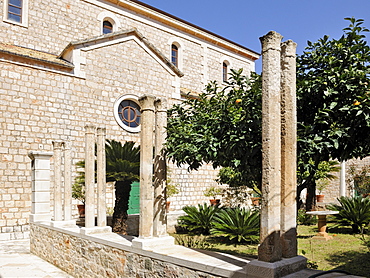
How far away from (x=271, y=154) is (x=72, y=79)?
33.4 feet

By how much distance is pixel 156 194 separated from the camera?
527 centimetres

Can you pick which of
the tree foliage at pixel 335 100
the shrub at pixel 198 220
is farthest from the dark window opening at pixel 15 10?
the tree foliage at pixel 335 100

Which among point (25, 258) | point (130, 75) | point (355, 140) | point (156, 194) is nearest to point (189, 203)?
point (130, 75)

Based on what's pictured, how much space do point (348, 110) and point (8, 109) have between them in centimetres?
996

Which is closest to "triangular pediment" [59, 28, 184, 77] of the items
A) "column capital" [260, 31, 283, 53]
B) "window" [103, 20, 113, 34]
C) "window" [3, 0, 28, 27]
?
"window" [3, 0, 28, 27]


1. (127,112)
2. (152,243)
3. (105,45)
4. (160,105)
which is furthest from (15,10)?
(152,243)

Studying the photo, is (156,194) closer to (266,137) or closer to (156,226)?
(156,226)

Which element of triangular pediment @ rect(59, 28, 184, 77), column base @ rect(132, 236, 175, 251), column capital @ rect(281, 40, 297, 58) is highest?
triangular pediment @ rect(59, 28, 184, 77)

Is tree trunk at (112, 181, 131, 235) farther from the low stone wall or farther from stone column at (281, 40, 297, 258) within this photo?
stone column at (281, 40, 297, 258)

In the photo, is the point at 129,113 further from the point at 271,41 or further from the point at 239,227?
the point at 271,41

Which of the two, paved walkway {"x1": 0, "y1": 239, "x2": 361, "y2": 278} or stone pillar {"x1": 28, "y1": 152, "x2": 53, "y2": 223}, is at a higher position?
stone pillar {"x1": 28, "y1": 152, "x2": 53, "y2": 223}

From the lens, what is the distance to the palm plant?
8.88 m

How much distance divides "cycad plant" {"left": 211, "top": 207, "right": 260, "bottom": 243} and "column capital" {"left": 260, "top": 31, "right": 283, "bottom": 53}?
544 cm

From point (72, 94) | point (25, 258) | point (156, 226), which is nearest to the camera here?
point (156, 226)
